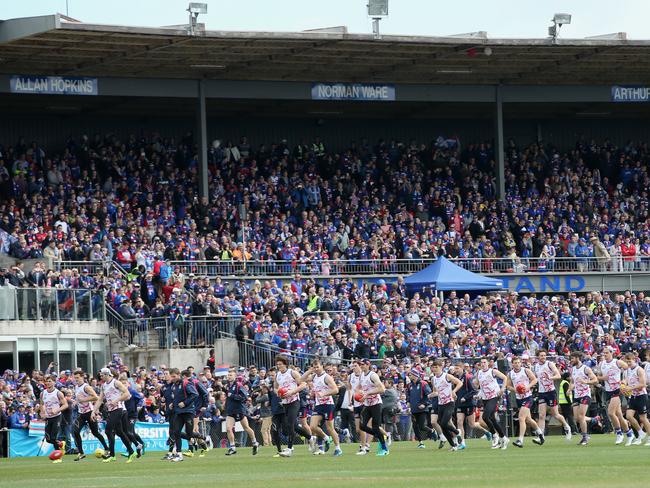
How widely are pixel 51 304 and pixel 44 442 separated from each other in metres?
5.07

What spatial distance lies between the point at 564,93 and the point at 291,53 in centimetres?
1281

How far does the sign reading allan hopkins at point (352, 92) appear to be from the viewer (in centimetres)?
4944

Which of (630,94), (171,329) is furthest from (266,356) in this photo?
(630,94)

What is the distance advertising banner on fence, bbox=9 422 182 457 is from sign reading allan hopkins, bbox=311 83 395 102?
17911mm

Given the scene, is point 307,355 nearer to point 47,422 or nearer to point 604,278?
point 47,422

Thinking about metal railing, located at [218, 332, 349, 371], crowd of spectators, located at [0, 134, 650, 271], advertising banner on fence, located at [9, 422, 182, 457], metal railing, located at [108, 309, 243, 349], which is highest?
crowd of spectators, located at [0, 134, 650, 271]

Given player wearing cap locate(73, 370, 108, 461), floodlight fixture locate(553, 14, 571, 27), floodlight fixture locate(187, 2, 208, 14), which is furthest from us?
floodlight fixture locate(553, 14, 571, 27)

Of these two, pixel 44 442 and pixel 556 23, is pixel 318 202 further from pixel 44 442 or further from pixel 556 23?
pixel 44 442

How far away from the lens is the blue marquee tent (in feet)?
140

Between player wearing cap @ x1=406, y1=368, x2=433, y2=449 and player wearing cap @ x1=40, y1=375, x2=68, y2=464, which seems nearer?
player wearing cap @ x1=40, y1=375, x2=68, y2=464

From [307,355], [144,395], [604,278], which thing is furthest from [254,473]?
[604,278]

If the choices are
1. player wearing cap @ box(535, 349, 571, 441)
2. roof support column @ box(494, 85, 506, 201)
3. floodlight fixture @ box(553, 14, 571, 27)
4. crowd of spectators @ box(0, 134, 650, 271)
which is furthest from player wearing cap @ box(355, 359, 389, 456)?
roof support column @ box(494, 85, 506, 201)

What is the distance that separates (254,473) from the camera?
2238cm

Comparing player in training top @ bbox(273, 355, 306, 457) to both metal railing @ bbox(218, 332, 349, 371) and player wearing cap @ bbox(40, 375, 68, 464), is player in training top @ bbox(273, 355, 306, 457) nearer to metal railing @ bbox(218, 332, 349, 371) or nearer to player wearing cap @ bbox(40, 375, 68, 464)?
player wearing cap @ bbox(40, 375, 68, 464)
